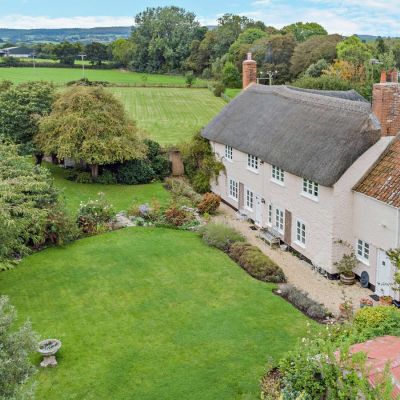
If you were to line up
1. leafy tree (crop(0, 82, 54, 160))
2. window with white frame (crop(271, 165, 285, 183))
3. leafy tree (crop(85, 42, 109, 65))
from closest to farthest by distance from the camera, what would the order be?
window with white frame (crop(271, 165, 285, 183)), leafy tree (crop(0, 82, 54, 160)), leafy tree (crop(85, 42, 109, 65))

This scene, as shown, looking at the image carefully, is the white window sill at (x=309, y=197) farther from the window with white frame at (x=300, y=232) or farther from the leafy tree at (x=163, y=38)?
the leafy tree at (x=163, y=38)

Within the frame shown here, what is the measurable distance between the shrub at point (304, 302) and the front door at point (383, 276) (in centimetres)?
282

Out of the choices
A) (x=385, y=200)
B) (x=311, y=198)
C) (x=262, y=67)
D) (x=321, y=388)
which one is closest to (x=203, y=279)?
(x=311, y=198)

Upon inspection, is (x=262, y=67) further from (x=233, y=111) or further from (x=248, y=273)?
(x=248, y=273)

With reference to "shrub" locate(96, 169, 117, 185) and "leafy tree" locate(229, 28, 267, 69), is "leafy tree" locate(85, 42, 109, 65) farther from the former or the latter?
"shrub" locate(96, 169, 117, 185)

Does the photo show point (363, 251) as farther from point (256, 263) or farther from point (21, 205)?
point (21, 205)

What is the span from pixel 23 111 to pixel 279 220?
20154mm

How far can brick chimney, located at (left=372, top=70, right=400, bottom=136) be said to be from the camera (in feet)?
75.3

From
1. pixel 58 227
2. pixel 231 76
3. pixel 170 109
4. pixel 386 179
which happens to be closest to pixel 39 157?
pixel 58 227

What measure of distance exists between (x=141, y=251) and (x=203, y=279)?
14.3ft

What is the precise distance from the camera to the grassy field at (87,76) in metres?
103

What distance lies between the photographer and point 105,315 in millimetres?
20562

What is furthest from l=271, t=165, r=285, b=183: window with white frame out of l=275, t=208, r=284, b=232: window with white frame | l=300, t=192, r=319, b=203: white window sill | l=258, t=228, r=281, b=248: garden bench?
l=258, t=228, r=281, b=248: garden bench

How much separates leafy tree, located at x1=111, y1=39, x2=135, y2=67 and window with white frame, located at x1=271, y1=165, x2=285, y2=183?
105163 millimetres
